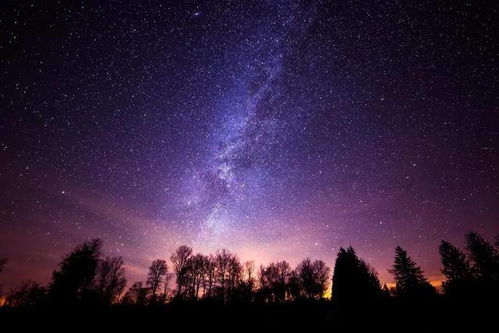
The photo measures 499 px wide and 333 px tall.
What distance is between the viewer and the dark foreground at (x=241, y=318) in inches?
1013

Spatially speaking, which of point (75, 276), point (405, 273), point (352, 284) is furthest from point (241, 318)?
point (405, 273)

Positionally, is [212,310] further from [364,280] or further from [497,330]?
[497,330]

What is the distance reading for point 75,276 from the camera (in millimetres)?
36938

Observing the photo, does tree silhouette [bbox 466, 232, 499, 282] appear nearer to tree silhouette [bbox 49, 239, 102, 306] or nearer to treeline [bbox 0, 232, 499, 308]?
treeline [bbox 0, 232, 499, 308]

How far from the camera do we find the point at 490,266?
45.5 m

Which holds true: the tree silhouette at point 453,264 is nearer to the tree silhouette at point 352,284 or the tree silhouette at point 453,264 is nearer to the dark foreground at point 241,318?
the dark foreground at point 241,318

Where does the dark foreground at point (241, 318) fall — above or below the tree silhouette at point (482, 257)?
below

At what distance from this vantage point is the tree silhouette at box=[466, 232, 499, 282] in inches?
1778

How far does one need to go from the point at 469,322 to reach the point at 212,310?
27381 mm

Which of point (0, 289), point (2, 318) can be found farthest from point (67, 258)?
point (0, 289)

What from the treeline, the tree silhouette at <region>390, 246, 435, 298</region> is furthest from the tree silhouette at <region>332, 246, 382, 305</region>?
the tree silhouette at <region>390, 246, 435, 298</region>

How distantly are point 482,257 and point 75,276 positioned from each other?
67810mm

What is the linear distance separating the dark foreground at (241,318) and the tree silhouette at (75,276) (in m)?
4.85

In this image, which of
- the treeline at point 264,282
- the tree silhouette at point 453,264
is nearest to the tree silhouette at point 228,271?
the treeline at point 264,282
